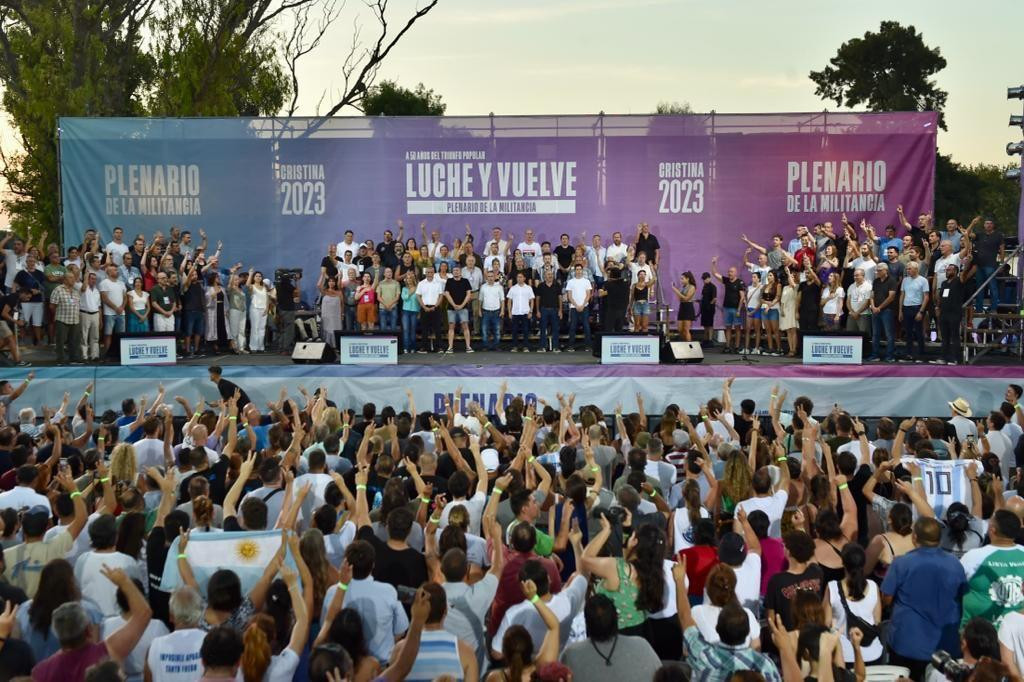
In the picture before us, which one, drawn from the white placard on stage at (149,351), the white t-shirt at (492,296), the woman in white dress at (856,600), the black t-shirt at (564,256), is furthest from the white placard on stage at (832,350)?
the woman in white dress at (856,600)

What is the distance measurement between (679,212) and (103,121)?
42.6ft

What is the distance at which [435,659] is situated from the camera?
5.06 m

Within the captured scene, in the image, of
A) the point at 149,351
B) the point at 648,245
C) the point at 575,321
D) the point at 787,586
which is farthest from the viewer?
the point at 648,245

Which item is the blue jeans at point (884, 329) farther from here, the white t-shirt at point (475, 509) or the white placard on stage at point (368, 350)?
the white t-shirt at point (475, 509)

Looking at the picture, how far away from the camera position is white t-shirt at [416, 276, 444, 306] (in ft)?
64.6

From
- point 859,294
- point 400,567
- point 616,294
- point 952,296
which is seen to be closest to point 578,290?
point 616,294

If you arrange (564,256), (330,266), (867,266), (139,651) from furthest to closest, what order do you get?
(564,256) < (330,266) < (867,266) < (139,651)

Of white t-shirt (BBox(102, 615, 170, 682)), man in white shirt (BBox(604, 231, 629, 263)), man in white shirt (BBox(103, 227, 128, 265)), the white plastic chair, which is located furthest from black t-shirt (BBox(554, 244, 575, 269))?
white t-shirt (BBox(102, 615, 170, 682))

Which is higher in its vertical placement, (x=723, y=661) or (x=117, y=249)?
(x=117, y=249)

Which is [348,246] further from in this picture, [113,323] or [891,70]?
[891,70]

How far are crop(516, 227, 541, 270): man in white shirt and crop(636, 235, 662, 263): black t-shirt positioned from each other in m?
2.12

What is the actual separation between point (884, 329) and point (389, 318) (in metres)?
9.39

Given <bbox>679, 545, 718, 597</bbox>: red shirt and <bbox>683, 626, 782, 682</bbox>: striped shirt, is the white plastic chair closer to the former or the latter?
<bbox>683, 626, 782, 682</bbox>: striped shirt

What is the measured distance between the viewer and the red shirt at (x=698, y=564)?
6.45 meters
